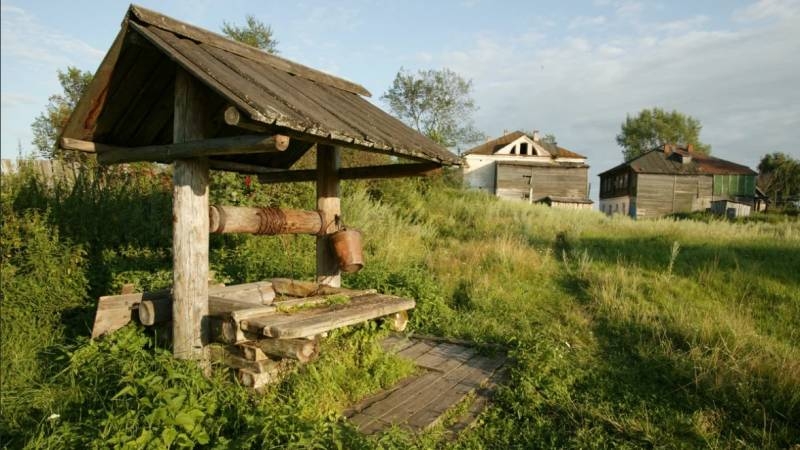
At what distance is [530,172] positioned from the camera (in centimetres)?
4128

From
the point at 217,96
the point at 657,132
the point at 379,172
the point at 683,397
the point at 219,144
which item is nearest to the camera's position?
the point at 219,144

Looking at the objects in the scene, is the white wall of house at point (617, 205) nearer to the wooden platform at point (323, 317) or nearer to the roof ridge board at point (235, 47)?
the roof ridge board at point (235, 47)

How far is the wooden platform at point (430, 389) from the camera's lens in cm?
366

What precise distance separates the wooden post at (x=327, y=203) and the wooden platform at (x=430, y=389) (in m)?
1.06

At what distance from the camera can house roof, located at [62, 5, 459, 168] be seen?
314cm

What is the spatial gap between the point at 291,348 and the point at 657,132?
68.0 m

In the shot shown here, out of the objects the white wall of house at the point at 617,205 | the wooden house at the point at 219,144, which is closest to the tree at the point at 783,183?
the white wall of house at the point at 617,205

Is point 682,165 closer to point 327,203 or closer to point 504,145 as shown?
point 504,145

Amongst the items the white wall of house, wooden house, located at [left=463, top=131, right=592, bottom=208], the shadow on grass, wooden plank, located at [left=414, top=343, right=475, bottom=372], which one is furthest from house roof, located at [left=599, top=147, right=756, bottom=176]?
wooden plank, located at [left=414, top=343, right=475, bottom=372]

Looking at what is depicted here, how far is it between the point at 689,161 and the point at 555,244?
3710 centimetres

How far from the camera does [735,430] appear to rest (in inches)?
146

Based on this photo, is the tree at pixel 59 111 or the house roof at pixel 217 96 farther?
the tree at pixel 59 111

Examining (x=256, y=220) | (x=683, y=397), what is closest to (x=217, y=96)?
(x=256, y=220)

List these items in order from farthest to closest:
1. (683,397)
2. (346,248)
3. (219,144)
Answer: (346,248), (683,397), (219,144)
